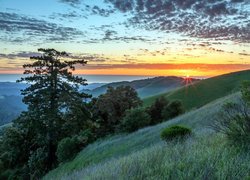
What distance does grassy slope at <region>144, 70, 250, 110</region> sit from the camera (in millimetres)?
74213

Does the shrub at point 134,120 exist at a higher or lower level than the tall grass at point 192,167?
lower

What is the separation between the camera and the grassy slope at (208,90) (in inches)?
2922

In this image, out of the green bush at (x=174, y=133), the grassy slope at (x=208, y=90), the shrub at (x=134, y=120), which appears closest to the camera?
the green bush at (x=174, y=133)

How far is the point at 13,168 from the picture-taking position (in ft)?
160

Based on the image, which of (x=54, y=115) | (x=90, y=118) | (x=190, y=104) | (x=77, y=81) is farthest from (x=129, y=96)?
(x=190, y=104)

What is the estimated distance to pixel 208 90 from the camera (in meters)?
81.9

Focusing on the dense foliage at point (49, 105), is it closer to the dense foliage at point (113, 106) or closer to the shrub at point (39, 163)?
the shrub at point (39, 163)

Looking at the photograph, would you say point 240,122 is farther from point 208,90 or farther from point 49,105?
point 208,90

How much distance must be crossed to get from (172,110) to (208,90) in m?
40.9

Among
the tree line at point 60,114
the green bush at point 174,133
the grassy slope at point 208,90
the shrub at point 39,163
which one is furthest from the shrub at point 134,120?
the grassy slope at point 208,90

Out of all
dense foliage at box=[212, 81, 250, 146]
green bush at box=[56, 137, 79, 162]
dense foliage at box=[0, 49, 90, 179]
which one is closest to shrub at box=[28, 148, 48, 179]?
dense foliage at box=[0, 49, 90, 179]

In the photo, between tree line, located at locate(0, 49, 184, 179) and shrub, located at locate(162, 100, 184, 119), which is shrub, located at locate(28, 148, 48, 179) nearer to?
tree line, located at locate(0, 49, 184, 179)

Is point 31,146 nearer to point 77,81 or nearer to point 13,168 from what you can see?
point 13,168

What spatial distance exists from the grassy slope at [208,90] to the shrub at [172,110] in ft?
86.6
